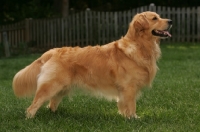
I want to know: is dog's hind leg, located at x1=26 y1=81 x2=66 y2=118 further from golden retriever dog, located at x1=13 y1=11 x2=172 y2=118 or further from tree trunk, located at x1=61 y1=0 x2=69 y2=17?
tree trunk, located at x1=61 y1=0 x2=69 y2=17

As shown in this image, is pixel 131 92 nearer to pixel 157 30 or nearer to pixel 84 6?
pixel 157 30

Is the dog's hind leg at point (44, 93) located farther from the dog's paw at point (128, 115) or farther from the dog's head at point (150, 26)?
the dog's head at point (150, 26)

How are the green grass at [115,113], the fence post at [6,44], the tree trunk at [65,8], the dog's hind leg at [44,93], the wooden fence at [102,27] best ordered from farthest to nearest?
1. the tree trunk at [65,8]
2. the wooden fence at [102,27]
3. the fence post at [6,44]
4. the dog's hind leg at [44,93]
5. the green grass at [115,113]

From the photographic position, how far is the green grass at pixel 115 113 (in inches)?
223

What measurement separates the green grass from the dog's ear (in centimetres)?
138

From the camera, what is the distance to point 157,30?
6352mm

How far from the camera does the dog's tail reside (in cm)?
645

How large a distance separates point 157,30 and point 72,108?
2.06 m

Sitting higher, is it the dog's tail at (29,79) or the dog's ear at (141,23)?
the dog's ear at (141,23)

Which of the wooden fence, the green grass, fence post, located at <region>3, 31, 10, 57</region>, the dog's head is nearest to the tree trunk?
the wooden fence

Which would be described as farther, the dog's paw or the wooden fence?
the wooden fence

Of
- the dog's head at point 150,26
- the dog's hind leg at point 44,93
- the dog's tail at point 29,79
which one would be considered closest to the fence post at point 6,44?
the dog's tail at point 29,79

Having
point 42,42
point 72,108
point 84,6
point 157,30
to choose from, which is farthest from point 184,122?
point 84,6

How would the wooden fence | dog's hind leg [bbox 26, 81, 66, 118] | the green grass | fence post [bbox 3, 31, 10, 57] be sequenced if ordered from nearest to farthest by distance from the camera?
the green grass, dog's hind leg [bbox 26, 81, 66, 118], fence post [bbox 3, 31, 10, 57], the wooden fence
